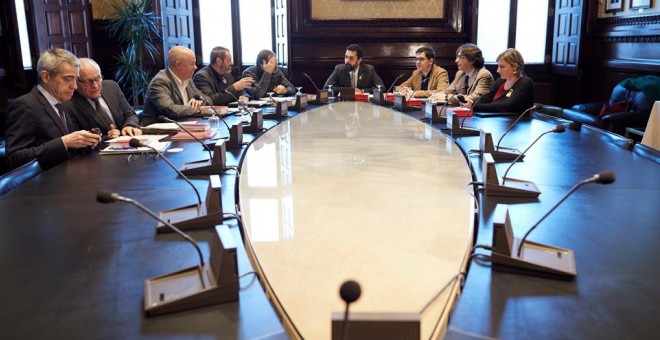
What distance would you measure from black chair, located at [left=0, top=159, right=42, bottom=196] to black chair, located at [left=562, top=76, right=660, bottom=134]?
4.18 meters

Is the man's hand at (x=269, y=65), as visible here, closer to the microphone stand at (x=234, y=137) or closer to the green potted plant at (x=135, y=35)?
the green potted plant at (x=135, y=35)

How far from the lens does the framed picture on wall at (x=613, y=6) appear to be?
20.4ft

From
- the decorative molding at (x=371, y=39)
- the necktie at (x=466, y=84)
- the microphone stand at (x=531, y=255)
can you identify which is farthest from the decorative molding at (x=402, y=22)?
the microphone stand at (x=531, y=255)

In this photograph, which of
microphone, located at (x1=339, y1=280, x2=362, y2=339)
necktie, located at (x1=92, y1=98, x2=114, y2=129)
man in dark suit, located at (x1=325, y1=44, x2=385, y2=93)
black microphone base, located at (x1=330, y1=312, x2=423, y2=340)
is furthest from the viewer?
man in dark suit, located at (x1=325, y1=44, x2=385, y2=93)

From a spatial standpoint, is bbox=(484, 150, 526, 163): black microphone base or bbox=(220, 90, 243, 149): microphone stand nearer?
bbox=(484, 150, 526, 163): black microphone base

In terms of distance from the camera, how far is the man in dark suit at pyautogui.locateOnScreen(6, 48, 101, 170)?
2.62 meters

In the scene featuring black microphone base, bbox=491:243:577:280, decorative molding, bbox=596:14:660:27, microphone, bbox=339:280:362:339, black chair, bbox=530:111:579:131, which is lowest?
black chair, bbox=530:111:579:131

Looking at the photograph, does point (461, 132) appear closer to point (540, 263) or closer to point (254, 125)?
point (254, 125)

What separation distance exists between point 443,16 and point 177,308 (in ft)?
21.8

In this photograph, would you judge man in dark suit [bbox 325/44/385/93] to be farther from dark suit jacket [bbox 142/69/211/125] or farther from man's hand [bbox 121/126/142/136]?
man's hand [bbox 121/126/142/136]

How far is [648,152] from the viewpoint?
8.64 feet

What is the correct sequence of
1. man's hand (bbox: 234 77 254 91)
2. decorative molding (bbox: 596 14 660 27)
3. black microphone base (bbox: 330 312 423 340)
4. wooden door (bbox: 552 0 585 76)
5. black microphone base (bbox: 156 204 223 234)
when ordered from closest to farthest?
black microphone base (bbox: 330 312 423 340)
black microphone base (bbox: 156 204 223 234)
man's hand (bbox: 234 77 254 91)
decorative molding (bbox: 596 14 660 27)
wooden door (bbox: 552 0 585 76)

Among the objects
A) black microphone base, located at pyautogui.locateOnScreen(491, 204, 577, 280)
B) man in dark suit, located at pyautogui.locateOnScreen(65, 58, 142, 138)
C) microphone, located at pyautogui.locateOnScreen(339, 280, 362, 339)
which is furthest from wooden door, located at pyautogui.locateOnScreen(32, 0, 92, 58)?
microphone, located at pyautogui.locateOnScreen(339, 280, 362, 339)

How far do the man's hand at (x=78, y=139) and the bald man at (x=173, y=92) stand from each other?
1232 mm
